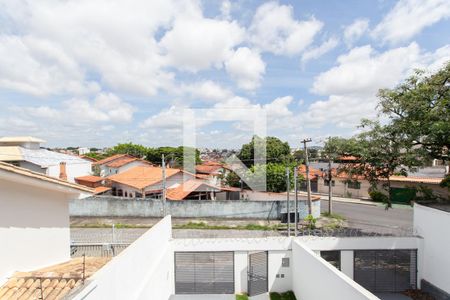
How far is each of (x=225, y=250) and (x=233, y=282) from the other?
4.05 ft

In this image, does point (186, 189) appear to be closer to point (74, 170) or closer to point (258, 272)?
point (258, 272)

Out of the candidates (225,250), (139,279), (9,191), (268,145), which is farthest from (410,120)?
(268,145)

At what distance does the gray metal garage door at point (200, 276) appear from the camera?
34.0ft

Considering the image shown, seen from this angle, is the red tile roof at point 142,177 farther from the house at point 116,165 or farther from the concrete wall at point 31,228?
the concrete wall at point 31,228

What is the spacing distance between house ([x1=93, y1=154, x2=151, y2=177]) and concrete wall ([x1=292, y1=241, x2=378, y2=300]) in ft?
83.4

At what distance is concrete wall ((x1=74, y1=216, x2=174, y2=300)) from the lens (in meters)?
3.85

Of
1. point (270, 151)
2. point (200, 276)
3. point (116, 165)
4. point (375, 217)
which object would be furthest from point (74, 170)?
point (375, 217)

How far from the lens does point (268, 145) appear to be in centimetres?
3253

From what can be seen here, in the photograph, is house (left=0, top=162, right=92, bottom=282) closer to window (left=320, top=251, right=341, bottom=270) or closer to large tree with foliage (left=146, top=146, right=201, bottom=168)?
window (left=320, top=251, right=341, bottom=270)

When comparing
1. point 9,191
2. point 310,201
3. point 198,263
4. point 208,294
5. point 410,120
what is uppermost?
point 410,120

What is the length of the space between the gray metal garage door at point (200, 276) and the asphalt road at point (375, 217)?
9.04 metres

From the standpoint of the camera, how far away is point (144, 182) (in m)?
22.0

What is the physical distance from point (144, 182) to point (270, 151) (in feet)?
49.2

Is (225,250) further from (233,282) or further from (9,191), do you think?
(9,191)
